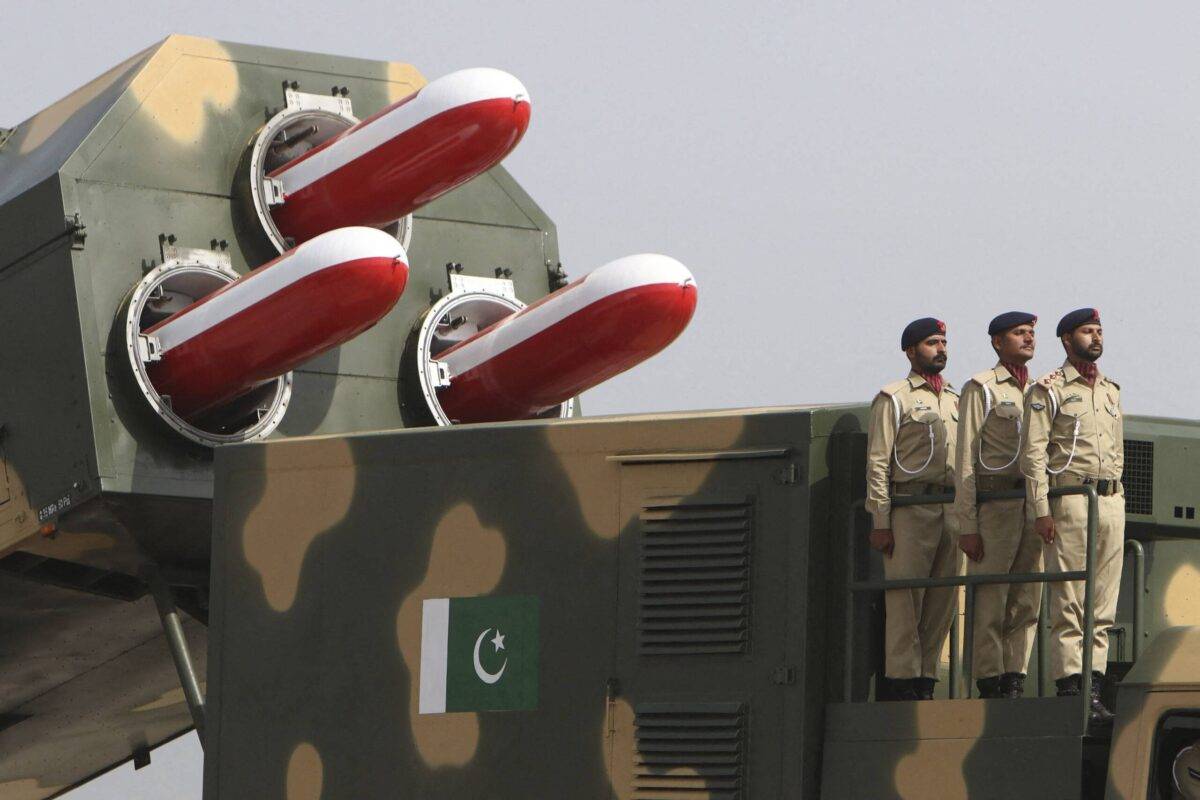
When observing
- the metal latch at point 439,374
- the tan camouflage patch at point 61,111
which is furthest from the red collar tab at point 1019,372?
the tan camouflage patch at point 61,111

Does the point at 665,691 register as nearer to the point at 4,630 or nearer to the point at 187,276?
the point at 187,276

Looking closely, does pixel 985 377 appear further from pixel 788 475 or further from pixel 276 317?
pixel 276 317

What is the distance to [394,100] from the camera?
1238cm

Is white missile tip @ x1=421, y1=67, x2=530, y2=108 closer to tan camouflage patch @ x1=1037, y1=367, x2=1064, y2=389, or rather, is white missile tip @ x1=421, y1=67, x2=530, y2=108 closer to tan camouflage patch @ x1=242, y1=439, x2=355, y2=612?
tan camouflage patch @ x1=242, y1=439, x2=355, y2=612

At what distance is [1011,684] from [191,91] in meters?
6.09

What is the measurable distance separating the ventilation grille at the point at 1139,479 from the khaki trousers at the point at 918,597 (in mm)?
981

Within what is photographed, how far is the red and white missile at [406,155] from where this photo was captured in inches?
438

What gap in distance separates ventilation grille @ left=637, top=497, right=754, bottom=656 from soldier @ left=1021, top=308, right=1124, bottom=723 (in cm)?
107

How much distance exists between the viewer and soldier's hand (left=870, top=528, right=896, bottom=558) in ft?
24.9

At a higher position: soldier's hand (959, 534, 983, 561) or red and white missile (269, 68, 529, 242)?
red and white missile (269, 68, 529, 242)

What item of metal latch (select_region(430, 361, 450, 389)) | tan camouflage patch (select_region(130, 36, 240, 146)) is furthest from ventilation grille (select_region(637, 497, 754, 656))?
tan camouflage patch (select_region(130, 36, 240, 146))

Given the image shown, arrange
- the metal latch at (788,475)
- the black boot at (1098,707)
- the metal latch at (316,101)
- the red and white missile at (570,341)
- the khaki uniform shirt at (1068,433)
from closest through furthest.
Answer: the black boot at (1098,707)
the khaki uniform shirt at (1068,433)
the metal latch at (788,475)
the red and white missile at (570,341)
the metal latch at (316,101)

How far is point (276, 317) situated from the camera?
10.6 metres

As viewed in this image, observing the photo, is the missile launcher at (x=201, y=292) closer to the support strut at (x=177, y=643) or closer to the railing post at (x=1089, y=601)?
the support strut at (x=177, y=643)
